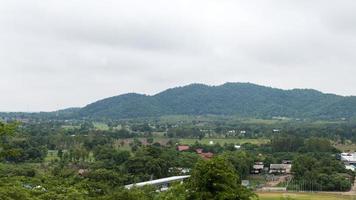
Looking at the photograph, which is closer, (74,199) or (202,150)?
(74,199)

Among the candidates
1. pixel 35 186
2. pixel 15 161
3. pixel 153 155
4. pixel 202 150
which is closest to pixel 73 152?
pixel 15 161

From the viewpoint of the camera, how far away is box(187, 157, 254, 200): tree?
14055mm

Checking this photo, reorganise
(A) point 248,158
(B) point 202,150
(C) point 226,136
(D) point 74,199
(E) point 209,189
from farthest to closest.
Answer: (C) point 226,136 < (B) point 202,150 < (A) point 248,158 < (D) point 74,199 < (E) point 209,189

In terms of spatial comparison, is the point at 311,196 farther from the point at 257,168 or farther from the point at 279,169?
the point at 279,169

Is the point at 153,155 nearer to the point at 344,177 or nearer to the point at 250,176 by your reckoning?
the point at 250,176

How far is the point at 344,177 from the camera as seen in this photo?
56375mm

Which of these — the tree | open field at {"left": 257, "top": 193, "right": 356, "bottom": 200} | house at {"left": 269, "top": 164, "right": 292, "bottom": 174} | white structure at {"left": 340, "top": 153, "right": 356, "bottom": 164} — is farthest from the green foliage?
the tree

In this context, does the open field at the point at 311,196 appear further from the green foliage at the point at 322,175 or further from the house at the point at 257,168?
the house at the point at 257,168

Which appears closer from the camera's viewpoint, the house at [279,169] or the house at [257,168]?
the house at [257,168]

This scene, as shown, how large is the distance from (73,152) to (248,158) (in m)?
23.3

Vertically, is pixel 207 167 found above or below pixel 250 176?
above

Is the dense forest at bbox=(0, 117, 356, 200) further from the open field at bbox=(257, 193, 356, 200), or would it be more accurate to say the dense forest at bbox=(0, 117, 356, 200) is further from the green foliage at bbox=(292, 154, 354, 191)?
the open field at bbox=(257, 193, 356, 200)

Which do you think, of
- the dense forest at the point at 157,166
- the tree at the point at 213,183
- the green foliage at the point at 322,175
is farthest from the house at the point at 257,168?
the tree at the point at 213,183

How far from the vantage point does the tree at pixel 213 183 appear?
14055mm
